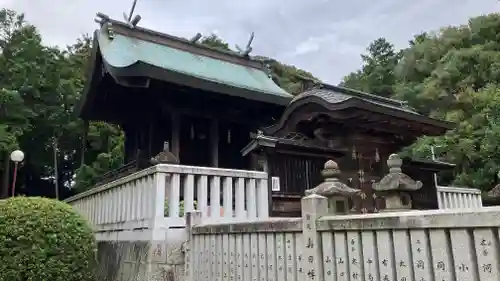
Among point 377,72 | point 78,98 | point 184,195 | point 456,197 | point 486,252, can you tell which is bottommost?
point 486,252

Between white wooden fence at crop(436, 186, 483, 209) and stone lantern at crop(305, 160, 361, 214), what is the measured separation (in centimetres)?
403

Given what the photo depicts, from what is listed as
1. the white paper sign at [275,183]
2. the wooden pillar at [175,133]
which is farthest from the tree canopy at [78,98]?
the white paper sign at [275,183]

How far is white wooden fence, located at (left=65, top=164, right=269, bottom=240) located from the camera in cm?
534

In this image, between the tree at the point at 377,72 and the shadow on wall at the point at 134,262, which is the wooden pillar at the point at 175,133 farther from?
the tree at the point at 377,72

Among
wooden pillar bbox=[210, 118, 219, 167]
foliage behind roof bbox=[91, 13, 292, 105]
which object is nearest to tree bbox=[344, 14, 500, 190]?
foliage behind roof bbox=[91, 13, 292, 105]

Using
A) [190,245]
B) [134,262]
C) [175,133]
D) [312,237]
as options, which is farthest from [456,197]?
[312,237]

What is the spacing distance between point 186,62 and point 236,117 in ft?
8.12

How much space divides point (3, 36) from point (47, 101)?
11.4 feet

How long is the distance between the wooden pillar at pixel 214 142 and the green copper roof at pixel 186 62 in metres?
1.03

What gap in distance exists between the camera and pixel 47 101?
18.3 m

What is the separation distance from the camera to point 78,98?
53.2 ft

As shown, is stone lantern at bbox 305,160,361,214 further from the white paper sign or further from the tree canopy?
the tree canopy

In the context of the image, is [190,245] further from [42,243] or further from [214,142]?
[214,142]

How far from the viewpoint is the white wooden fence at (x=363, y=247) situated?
2.24 meters
